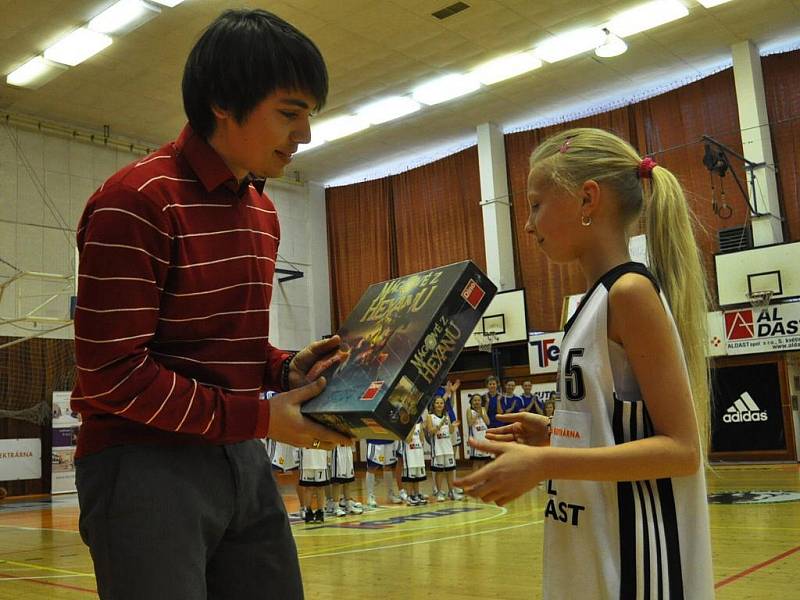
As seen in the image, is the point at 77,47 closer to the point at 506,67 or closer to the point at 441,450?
the point at 506,67

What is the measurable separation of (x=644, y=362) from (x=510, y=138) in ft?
58.8

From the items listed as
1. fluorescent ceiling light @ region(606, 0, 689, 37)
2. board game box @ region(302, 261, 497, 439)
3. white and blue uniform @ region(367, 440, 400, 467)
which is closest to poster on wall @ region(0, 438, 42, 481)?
white and blue uniform @ region(367, 440, 400, 467)

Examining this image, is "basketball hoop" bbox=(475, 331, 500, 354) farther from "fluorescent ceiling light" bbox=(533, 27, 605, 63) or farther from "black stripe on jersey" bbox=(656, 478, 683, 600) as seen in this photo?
"black stripe on jersey" bbox=(656, 478, 683, 600)

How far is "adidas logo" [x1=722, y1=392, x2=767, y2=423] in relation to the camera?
1434 cm

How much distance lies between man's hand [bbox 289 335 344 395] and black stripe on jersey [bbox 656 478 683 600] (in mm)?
717

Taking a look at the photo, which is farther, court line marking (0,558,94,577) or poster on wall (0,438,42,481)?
poster on wall (0,438,42,481)

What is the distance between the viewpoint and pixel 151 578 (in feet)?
4.53

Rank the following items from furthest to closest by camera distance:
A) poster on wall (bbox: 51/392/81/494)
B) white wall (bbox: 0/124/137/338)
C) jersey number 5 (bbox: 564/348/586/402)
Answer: white wall (bbox: 0/124/137/338) → poster on wall (bbox: 51/392/81/494) → jersey number 5 (bbox: 564/348/586/402)

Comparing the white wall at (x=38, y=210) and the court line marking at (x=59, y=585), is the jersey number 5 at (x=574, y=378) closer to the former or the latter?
the court line marking at (x=59, y=585)

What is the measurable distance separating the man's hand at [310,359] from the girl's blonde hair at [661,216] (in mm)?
616

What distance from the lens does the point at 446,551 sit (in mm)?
6977

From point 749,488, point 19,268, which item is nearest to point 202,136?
point 749,488

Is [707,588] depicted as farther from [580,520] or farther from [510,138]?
[510,138]

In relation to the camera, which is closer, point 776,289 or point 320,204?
point 776,289
